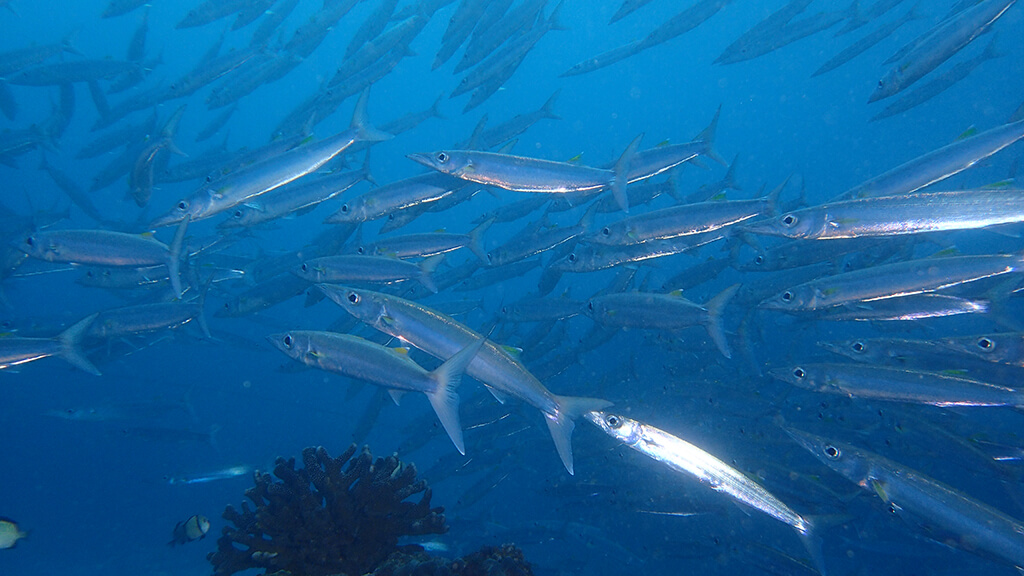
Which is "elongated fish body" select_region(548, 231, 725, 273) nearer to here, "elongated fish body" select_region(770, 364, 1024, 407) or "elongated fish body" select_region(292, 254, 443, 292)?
"elongated fish body" select_region(770, 364, 1024, 407)

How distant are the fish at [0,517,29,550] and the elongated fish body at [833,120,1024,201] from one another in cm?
924

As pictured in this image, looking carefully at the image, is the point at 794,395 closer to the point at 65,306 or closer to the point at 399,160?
the point at 65,306

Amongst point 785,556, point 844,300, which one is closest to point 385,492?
point 844,300

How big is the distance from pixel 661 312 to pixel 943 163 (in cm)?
291

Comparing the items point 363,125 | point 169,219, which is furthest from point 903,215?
point 169,219

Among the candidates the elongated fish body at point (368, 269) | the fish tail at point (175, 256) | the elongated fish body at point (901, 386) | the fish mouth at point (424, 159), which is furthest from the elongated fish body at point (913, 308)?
the fish tail at point (175, 256)

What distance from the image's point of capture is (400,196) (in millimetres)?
5617

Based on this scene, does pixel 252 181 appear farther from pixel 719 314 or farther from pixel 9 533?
pixel 719 314

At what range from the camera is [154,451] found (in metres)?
19.3

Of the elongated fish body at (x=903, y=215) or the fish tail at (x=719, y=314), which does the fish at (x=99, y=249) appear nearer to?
the fish tail at (x=719, y=314)

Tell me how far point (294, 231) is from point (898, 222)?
203ft

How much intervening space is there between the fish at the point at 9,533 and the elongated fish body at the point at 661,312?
650cm

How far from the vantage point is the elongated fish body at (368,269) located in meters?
5.50

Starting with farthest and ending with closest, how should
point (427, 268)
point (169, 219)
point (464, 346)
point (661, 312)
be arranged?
point (427, 268) → point (661, 312) → point (169, 219) → point (464, 346)
